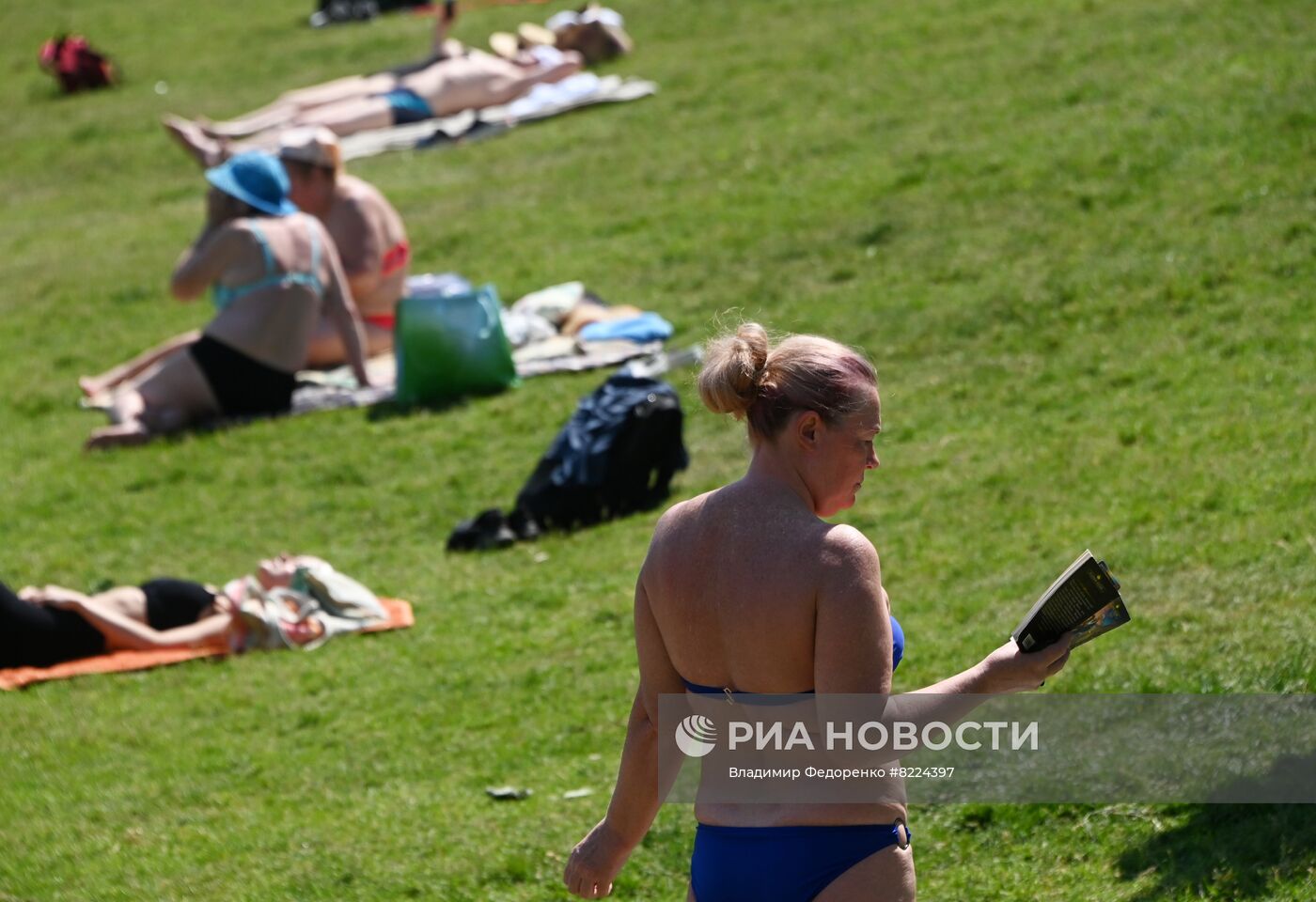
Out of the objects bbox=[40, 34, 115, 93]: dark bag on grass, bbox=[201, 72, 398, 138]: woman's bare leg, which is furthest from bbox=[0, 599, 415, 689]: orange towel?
bbox=[40, 34, 115, 93]: dark bag on grass

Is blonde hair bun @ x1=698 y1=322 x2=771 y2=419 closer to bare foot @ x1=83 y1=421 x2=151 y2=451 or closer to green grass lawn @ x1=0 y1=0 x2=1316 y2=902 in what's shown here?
green grass lawn @ x1=0 y1=0 x2=1316 y2=902

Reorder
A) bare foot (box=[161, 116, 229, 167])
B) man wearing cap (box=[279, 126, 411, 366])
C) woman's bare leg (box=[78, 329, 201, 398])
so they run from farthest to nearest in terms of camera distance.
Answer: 1. bare foot (box=[161, 116, 229, 167])
2. woman's bare leg (box=[78, 329, 201, 398])
3. man wearing cap (box=[279, 126, 411, 366])

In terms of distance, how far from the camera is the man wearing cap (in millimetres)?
10875

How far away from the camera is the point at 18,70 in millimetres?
24172

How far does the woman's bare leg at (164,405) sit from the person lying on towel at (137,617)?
10.1 ft

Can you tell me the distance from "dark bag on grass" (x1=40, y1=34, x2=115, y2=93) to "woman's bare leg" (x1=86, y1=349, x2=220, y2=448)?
13168 millimetres

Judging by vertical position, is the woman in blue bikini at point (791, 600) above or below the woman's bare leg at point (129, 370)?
above

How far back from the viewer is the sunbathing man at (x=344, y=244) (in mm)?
10883

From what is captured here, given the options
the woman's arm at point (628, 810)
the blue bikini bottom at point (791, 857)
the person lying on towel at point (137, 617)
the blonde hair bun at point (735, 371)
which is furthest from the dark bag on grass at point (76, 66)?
the blue bikini bottom at point (791, 857)

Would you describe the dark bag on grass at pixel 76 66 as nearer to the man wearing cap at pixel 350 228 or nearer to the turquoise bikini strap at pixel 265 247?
the man wearing cap at pixel 350 228

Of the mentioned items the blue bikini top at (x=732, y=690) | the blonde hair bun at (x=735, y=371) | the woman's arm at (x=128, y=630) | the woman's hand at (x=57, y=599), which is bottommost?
the woman's arm at (x=128, y=630)

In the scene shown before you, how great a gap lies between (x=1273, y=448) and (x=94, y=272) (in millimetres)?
11226

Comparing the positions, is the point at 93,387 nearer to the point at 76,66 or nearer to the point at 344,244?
the point at 344,244

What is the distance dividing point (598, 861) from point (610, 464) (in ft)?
17.1
